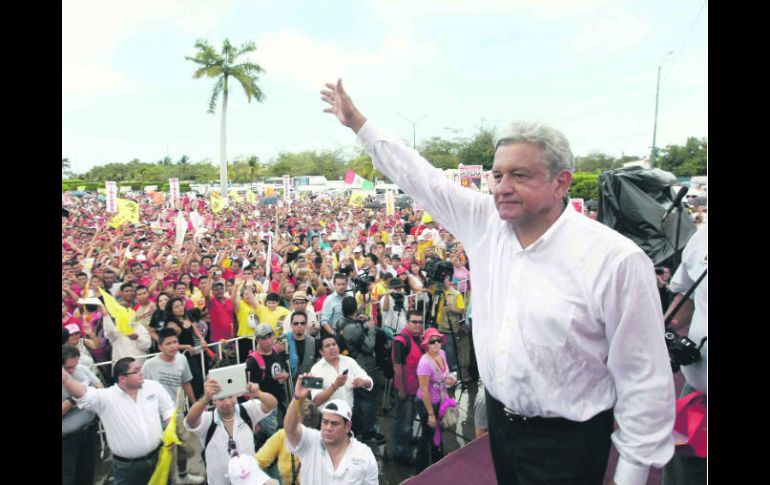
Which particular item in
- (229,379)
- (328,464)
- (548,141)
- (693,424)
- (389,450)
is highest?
(548,141)

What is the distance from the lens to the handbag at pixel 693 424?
2104mm

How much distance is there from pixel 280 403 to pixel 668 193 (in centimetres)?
439

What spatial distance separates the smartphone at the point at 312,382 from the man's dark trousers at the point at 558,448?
2.30 m

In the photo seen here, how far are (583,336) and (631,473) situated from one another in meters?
0.38

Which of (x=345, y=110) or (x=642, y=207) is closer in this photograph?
(x=345, y=110)

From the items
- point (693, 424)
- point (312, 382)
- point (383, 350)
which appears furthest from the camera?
point (383, 350)

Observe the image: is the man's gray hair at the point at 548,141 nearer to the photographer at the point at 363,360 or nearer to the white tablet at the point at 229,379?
the white tablet at the point at 229,379

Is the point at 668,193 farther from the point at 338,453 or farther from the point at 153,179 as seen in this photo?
the point at 153,179

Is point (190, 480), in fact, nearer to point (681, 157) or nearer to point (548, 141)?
point (548, 141)

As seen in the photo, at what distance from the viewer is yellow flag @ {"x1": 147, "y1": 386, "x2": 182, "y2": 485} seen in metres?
4.35

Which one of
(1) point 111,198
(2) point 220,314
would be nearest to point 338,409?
(2) point 220,314

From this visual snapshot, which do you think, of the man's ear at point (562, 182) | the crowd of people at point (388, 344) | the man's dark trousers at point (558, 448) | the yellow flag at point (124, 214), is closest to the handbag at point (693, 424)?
the crowd of people at point (388, 344)

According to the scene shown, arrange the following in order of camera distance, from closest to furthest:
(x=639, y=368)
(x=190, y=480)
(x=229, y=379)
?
1. (x=639, y=368)
2. (x=229, y=379)
3. (x=190, y=480)

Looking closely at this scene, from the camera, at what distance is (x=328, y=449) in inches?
151
